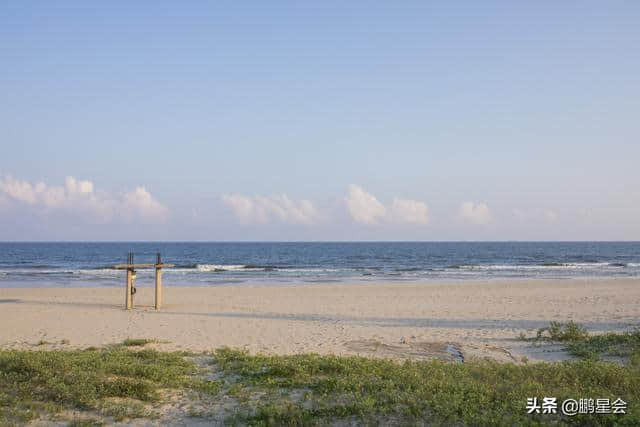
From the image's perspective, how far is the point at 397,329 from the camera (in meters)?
14.6

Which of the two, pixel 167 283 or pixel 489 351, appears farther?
pixel 167 283

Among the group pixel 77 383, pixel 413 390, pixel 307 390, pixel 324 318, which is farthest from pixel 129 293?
pixel 413 390

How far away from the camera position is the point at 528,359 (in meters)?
10.4

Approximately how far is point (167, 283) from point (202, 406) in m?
26.9

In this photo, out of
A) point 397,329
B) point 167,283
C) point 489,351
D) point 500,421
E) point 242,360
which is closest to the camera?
point 500,421

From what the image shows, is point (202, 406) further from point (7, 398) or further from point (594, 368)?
point (594, 368)

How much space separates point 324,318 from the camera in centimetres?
1711

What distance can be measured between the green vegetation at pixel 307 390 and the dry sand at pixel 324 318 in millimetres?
3037

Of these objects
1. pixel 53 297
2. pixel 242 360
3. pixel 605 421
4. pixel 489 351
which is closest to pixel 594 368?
pixel 605 421

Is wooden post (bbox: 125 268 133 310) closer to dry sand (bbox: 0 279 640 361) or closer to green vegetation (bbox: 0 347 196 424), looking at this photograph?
dry sand (bbox: 0 279 640 361)

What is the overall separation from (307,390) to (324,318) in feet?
33.4

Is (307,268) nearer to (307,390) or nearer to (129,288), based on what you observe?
(129,288)

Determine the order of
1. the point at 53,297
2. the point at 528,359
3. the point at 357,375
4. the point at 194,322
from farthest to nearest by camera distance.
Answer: the point at 53,297 → the point at 194,322 → the point at 528,359 → the point at 357,375

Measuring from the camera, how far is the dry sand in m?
12.1
